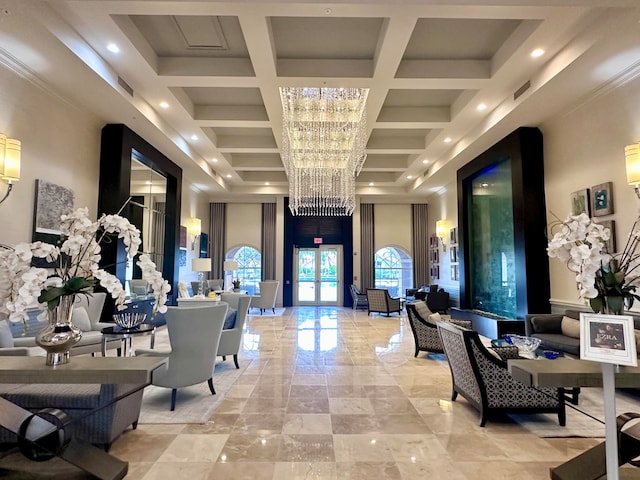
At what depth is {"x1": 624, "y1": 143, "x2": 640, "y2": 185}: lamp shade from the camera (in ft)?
13.6

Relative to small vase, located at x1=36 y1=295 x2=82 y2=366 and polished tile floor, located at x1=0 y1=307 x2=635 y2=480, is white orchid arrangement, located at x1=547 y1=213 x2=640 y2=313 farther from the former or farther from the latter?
small vase, located at x1=36 y1=295 x2=82 y2=366

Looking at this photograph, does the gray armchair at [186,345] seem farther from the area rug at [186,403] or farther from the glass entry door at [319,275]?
the glass entry door at [319,275]

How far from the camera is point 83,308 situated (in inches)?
206

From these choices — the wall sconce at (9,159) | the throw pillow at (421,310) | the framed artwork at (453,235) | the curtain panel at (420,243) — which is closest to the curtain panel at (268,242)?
the curtain panel at (420,243)

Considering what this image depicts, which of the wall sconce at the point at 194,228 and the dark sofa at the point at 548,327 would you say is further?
the wall sconce at the point at 194,228

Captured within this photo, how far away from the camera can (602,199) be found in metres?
5.01

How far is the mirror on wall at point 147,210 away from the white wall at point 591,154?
7.42m

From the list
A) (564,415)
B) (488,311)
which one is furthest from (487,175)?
(564,415)

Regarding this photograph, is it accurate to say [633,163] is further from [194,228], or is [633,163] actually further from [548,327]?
[194,228]

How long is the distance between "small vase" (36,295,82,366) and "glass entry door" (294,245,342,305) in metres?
11.0

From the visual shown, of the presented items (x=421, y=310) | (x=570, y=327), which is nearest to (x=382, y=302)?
(x=421, y=310)

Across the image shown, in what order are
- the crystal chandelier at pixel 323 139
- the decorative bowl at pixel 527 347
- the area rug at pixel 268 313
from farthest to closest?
1. the area rug at pixel 268 313
2. the crystal chandelier at pixel 323 139
3. the decorative bowl at pixel 527 347

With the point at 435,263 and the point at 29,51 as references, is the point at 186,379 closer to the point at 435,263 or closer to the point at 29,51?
the point at 29,51

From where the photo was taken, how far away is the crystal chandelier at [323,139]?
615cm
